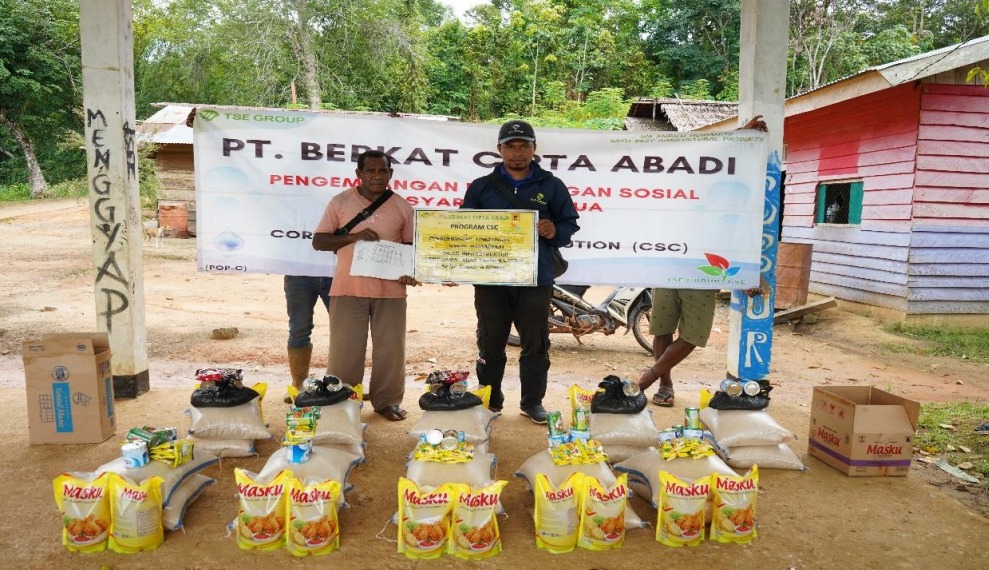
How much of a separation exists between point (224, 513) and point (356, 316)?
58.4 inches

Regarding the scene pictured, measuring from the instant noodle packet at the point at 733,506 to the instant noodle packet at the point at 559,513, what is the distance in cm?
62

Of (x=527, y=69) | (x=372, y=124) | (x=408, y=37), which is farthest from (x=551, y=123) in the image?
(x=372, y=124)

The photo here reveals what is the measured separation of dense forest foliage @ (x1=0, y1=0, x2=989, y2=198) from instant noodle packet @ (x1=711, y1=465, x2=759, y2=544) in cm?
1749

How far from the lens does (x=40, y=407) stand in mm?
3869

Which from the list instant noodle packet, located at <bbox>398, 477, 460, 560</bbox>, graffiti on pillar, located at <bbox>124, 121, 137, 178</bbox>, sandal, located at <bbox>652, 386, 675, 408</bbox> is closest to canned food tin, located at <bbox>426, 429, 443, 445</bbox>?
instant noodle packet, located at <bbox>398, 477, 460, 560</bbox>

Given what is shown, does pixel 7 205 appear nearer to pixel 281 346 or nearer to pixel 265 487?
pixel 281 346

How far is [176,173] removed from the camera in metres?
18.8

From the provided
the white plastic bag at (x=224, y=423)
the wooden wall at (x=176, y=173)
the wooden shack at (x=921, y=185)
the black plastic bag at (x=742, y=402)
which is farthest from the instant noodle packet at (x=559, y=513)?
the wooden wall at (x=176, y=173)

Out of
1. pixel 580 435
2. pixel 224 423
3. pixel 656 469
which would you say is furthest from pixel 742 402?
pixel 224 423

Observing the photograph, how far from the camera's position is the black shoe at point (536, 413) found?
4410 millimetres

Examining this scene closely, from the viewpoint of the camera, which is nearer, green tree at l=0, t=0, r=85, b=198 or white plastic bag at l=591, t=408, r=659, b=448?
white plastic bag at l=591, t=408, r=659, b=448

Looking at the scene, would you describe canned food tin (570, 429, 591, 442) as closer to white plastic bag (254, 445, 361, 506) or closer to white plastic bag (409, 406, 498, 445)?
white plastic bag (409, 406, 498, 445)

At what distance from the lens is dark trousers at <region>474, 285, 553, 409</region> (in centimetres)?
415

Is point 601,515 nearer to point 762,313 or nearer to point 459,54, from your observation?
point 762,313
